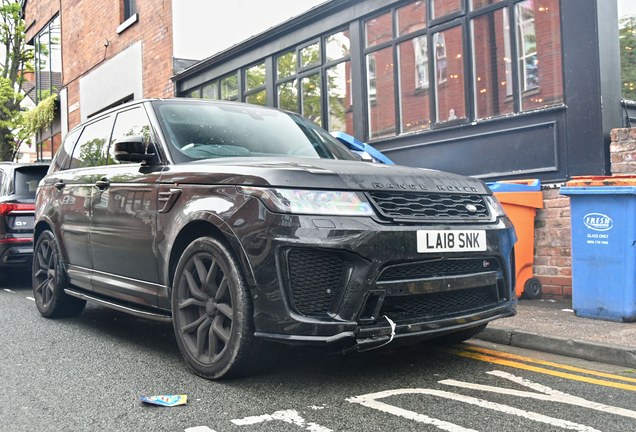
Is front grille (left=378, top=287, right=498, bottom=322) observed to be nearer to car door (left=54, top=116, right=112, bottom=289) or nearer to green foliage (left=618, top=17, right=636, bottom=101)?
car door (left=54, top=116, right=112, bottom=289)

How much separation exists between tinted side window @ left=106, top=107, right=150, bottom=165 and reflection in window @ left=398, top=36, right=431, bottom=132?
521 cm

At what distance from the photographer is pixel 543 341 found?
457cm

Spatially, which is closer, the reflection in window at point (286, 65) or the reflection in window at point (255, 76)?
the reflection in window at point (286, 65)

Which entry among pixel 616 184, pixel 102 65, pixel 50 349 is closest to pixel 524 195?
pixel 616 184

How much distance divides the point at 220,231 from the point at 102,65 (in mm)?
18398

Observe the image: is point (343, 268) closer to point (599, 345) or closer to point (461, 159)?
point (599, 345)

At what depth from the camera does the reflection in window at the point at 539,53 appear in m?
7.34

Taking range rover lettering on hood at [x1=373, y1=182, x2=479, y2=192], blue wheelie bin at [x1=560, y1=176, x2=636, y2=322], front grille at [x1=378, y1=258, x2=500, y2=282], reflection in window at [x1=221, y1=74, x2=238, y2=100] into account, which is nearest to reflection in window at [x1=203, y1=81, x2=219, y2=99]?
reflection in window at [x1=221, y1=74, x2=238, y2=100]

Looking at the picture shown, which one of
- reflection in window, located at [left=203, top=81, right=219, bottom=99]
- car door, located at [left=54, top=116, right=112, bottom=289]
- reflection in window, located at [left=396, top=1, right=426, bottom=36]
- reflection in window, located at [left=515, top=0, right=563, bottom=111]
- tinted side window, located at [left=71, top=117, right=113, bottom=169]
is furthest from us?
reflection in window, located at [left=203, top=81, right=219, bottom=99]

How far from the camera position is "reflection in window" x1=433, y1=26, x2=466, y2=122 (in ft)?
28.2

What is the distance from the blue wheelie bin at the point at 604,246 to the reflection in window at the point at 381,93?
4559 millimetres

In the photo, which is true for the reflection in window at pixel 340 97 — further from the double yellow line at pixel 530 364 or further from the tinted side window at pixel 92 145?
the double yellow line at pixel 530 364

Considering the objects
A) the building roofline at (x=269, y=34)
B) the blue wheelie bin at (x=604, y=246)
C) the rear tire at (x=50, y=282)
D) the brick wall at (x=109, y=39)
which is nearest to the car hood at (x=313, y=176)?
the blue wheelie bin at (x=604, y=246)

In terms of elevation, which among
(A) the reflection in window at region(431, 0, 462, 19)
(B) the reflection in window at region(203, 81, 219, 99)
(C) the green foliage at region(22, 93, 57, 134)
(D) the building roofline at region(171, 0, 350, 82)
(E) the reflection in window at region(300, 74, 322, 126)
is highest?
(C) the green foliage at region(22, 93, 57, 134)
